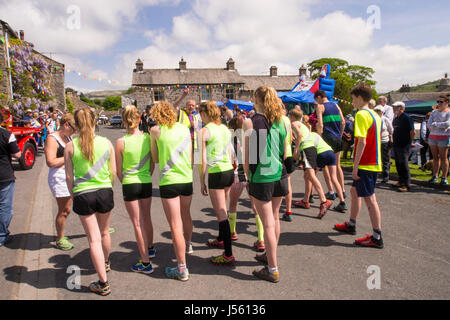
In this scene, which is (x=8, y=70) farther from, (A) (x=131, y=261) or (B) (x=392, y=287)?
(B) (x=392, y=287)

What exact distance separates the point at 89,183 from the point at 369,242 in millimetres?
3595

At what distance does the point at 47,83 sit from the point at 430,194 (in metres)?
23.2

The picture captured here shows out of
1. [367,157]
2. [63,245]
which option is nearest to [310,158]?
[367,157]

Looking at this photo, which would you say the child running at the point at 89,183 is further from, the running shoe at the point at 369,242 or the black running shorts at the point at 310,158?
the black running shorts at the point at 310,158

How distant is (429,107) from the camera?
55.9 ft

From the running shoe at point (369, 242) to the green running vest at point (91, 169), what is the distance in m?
3.35

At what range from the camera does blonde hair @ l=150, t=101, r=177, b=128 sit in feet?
9.93

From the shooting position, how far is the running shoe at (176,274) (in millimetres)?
3188

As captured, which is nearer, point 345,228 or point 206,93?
point 345,228

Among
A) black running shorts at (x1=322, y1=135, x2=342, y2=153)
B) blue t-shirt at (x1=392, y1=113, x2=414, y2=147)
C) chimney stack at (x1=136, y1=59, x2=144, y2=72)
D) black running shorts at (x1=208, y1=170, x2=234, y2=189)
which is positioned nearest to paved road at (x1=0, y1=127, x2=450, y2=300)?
black running shorts at (x1=208, y1=170, x2=234, y2=189)

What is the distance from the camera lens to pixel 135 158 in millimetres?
3139

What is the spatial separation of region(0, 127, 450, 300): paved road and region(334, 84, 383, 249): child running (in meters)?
0.27

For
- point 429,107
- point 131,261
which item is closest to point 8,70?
point 131,261

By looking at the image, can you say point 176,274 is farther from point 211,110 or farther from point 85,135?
point 211,110
